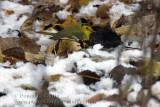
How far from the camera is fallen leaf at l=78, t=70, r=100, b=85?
949 mm

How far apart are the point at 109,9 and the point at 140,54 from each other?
27.9 inches

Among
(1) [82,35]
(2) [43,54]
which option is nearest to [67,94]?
(2) [43,54]

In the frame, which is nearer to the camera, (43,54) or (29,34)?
(43,54)

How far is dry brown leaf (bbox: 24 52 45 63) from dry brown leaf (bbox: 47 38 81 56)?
79 millimetres

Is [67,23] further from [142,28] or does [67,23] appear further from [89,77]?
[89,77]

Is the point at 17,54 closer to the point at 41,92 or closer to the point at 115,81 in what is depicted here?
the point at 41,92

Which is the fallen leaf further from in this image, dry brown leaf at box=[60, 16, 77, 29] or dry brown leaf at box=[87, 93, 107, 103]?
dry brown leaf at box=[60, 16, 77, 29]

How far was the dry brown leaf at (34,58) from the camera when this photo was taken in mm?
1167

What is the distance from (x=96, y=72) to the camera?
1.00 m

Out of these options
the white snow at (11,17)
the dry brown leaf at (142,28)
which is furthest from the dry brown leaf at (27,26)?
the dry brown leaf at (142,28)

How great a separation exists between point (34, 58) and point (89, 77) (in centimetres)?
40

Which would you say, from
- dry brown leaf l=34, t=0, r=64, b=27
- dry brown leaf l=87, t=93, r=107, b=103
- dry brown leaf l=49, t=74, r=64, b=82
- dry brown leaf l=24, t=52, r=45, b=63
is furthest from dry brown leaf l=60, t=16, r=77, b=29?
dry brown leaf l=87, t=93, r=107, b=103

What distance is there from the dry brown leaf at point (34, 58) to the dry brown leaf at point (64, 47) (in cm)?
8

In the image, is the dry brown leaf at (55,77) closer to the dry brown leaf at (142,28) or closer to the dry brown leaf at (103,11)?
the dry brown leaf at (142,28)
